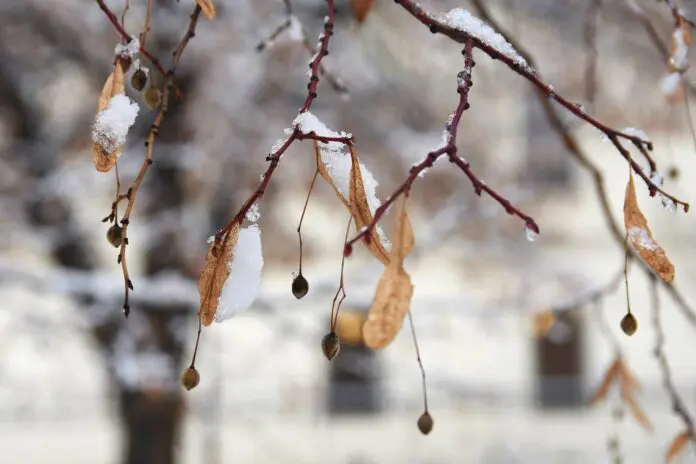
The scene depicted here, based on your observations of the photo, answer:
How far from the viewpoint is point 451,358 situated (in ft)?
29.2

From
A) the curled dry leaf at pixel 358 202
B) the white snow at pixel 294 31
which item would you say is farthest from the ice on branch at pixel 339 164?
the white snow at pixel 294 31

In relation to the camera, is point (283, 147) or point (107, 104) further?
point (107, 104)

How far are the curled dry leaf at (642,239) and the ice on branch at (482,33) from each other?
173 mm

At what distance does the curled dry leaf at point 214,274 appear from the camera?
82 centimetres

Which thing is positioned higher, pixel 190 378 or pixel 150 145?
pixel 150 145

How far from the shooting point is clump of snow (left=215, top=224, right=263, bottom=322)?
2.73 feet

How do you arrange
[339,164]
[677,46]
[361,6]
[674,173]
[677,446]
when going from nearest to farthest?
[339,164] → [677,46] → [361,6] → [677,446] → [674,173]

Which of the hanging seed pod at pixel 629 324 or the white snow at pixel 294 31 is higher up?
the white snow at pixel 294 31

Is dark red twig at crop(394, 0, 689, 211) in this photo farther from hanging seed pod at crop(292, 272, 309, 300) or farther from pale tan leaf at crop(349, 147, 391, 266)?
hanging seed pod at crop(292, 272, 309, 300)

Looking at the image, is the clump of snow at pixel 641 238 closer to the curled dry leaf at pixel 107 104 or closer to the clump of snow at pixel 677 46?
the clump of snow at pixel 677 46

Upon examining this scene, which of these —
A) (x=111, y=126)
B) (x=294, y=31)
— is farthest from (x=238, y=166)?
(x=111, y=126)

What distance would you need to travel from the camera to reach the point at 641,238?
838 millimetres

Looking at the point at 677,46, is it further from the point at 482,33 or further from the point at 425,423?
the point at 425,423

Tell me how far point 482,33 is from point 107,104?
407 mm
